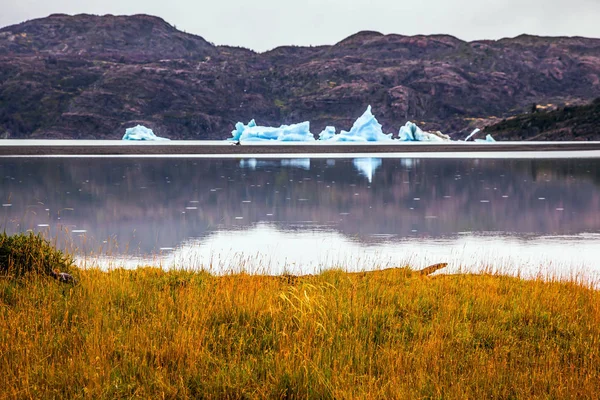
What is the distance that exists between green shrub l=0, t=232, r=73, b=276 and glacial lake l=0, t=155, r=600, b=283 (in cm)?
113

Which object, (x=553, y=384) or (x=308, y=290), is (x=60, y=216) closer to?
(x=308, y=290)

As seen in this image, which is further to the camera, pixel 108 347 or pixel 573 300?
pixel 573 300

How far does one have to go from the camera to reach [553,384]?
263 inches

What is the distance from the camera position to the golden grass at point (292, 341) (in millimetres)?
6465

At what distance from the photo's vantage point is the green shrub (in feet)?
32.8

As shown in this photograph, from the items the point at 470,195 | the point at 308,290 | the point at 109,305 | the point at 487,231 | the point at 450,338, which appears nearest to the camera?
the point at 450,338

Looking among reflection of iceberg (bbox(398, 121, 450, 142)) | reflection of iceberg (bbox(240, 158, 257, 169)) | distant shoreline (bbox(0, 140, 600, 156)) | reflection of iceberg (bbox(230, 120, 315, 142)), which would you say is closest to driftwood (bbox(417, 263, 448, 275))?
reflection of iceberg (bbox(240, 158, 257, 169))

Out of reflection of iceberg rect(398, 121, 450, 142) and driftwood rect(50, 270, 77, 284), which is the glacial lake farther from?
reflection of iceberg rect(398, 121, 450, 142)

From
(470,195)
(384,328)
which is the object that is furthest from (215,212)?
(384,328)

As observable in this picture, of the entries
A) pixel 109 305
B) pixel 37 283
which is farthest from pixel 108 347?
pixel 37 283

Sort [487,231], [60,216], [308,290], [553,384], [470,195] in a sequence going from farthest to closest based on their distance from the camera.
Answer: [470,195], [60,216], [487,231], [308,290], [553,384]

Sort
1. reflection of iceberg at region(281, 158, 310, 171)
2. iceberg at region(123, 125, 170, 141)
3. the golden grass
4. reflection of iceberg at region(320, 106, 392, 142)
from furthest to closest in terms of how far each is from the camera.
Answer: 1. iceberg at region(123, 125, 170, 141)
2. reflection of iceberg at region(320, 106, 392, 142)
3. reflection of iceberg at region(281, 158, 310, 171)
4. the golden grass

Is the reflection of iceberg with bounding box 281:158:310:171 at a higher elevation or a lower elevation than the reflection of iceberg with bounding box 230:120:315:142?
lower

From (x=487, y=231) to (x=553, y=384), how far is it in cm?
1421
